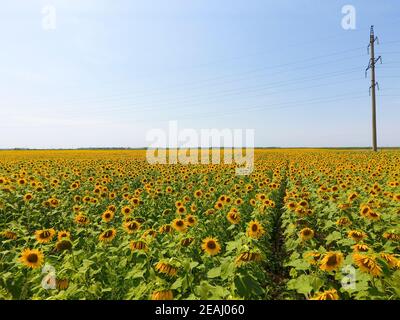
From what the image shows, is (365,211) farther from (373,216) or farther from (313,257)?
(313,257)

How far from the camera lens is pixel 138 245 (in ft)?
13.9

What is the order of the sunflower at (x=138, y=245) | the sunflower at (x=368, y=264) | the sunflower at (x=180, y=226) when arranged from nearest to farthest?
the sunflower at (x=368, y=264) → the sunflower at (x=138, y=245) → the sunflower at (x=180, y=226)

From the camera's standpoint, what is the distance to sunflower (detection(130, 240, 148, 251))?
13.8 ft

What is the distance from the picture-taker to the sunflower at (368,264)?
3074 mm

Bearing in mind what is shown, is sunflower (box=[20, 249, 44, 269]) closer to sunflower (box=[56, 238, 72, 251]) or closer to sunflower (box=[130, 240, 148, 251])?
sunflower (box=[56, 238, 72, 251])

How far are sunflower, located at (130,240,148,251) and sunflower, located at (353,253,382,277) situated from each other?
2.51 meters

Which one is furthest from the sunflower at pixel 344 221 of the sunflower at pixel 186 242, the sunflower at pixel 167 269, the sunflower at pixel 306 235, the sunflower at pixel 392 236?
the sunflower at pixel 167 269

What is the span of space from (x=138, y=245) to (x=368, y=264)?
273cm

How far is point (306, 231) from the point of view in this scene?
4719 mm

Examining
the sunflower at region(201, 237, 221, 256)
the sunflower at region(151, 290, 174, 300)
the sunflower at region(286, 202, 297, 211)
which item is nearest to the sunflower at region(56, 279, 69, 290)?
the sunflower at region(151, 290, 174, 300)

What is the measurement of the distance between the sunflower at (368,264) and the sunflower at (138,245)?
98.9 inches

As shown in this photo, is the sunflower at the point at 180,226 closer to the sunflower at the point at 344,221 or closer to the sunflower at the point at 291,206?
the sunflower at the point at 291,206

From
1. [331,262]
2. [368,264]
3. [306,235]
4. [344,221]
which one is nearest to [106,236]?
[306,235]

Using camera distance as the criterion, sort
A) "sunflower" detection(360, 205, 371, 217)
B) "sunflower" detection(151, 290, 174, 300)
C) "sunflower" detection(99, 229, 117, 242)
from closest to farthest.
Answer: "sunflower" detection(151, 290, 174, 300) → "sunflower" detection(99, 229, 117, 242) → "sunflower" detection(360, 205, 371, 217)
